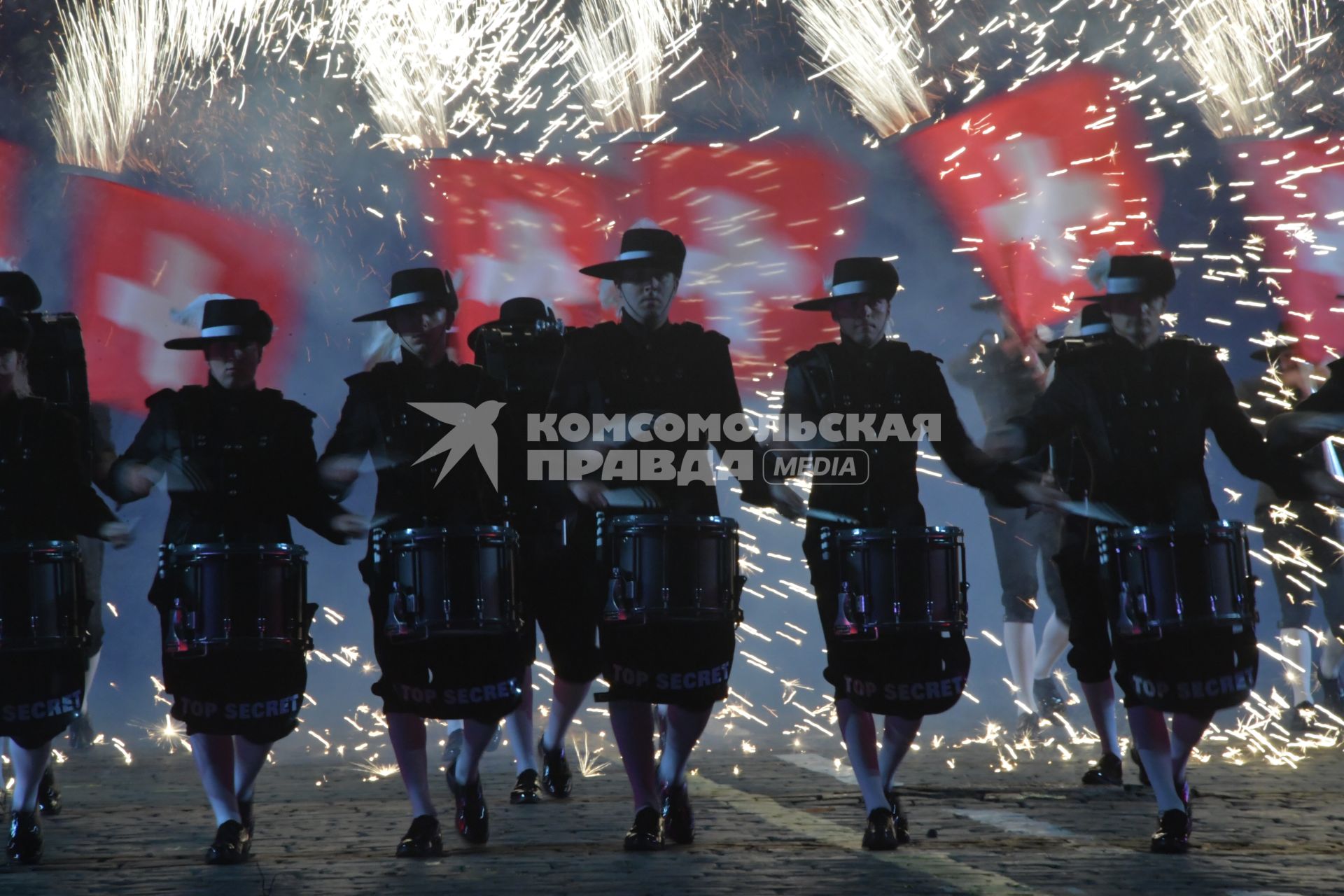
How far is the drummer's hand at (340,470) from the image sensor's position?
616cm

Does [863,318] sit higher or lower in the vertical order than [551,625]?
higher

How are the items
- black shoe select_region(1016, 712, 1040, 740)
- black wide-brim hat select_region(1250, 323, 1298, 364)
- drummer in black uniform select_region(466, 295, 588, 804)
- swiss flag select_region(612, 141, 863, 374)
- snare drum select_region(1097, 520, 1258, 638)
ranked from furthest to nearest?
swiss flag select_region(612, 141, 863, 374) < black wide-brim hat select_region(1250, 323, 1298, 364) < black shoe select_region(1016, 712, 1040, 740) < drummer in black uniform select_region(466, 295, 588, 804) < snare drum select_region(1097, 520, 1258, 638)

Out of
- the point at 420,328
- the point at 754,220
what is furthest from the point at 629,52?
the point at 420,328

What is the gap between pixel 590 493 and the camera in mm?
6082

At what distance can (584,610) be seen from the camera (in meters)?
7.51

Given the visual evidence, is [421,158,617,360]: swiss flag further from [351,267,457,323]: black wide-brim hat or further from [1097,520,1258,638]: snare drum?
[1097,520,1258,638]: snare drum

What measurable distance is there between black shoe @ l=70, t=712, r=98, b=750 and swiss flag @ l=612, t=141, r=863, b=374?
4.99 metres

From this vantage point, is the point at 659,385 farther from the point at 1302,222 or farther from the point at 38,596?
the point at 1302,222

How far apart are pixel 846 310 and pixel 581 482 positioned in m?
1.21

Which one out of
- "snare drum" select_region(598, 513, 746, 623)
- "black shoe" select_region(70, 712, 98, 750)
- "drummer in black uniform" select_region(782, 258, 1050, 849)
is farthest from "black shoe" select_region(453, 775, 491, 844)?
"black shoe" select_region(70, 712, 98, 750)

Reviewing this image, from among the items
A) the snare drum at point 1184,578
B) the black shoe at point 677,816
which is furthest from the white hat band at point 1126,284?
the black shoe at point 677,816

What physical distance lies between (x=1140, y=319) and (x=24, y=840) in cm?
446

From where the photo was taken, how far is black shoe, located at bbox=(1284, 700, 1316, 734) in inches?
380

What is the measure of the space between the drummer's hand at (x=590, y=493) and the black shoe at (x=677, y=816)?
1076 millimetres
